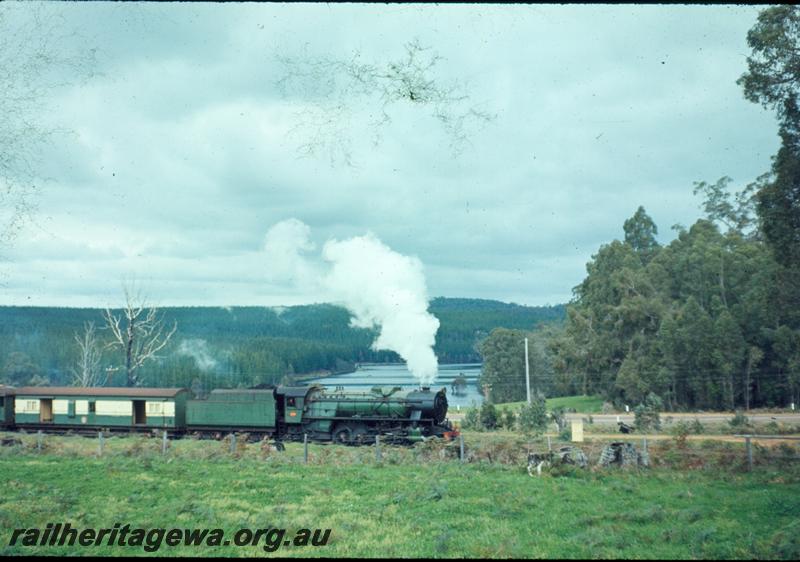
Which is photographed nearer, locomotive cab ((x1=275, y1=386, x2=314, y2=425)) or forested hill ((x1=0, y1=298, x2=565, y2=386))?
locomotive cab ((x1=275, y1=386, x2=314, y2=425))

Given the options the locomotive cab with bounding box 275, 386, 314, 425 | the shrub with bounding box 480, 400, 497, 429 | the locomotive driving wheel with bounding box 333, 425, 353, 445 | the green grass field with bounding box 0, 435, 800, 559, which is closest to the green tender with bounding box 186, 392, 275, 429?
the locomotive cab with bounding box 275, 386, 314, 425

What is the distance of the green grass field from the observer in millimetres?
9992

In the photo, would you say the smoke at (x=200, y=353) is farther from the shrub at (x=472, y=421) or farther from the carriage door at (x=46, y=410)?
the shrub at (x=472, y=421)

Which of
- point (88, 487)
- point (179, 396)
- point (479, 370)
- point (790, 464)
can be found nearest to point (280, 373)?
point (179, 396)

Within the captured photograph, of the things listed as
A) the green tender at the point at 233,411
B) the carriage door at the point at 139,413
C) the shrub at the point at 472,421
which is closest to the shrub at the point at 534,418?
the shrub at the point at 472,421

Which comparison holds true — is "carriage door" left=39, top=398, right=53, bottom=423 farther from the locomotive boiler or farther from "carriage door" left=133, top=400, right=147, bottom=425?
the locomotive boiler

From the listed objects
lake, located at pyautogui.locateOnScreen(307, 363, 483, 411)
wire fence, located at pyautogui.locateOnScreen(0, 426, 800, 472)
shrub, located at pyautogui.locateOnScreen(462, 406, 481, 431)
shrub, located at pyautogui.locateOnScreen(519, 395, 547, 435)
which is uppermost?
lake, located at pyautogui.locateOnScreen(307, 363, 483, 411)

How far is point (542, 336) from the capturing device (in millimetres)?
80938

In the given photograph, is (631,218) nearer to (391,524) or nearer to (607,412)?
(607,412)

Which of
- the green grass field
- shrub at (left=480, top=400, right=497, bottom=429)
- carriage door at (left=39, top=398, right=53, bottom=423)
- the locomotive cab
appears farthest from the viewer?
shrub at (left=480, top=400, right=497, bottom=429)

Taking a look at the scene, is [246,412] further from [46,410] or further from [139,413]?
[46,410]

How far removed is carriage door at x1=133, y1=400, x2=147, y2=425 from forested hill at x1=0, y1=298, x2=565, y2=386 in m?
12.9

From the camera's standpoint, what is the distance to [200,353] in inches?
2753

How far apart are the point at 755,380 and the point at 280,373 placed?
124ft
